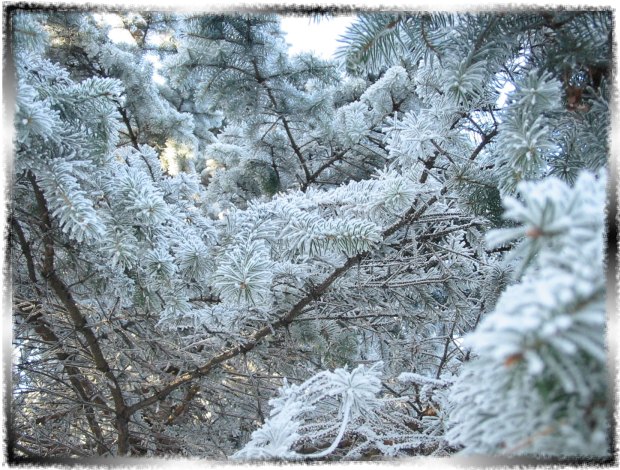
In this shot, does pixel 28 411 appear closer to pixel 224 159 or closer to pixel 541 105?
pixel 224 159

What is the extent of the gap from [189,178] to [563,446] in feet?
5.87

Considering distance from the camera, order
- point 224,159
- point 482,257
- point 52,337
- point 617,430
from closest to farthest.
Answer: point 617,430 < point 482,257 < point 52,337 < point 224,159

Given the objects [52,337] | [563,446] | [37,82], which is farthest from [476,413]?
[52,337]

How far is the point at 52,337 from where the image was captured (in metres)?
2.47

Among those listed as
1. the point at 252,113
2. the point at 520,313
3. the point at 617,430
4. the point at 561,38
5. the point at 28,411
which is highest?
the point at 252,113

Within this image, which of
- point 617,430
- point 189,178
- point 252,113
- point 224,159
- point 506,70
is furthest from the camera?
point 224,159

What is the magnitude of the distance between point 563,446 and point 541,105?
2.31 feet

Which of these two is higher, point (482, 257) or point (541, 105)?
point (541, 105)

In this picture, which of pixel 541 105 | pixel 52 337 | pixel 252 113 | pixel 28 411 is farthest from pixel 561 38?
pixel 28 411

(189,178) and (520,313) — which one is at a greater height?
(189,178)

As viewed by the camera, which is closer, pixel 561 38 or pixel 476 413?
pixel 476 413

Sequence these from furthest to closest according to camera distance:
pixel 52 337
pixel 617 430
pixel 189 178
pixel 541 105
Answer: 1. pixel 52 337
2. pixel 189 178
3. pixel 541 105
4. pixel 617 430

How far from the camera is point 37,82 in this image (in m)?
1.43

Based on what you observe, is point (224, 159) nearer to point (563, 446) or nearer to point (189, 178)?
point (189, 178)
